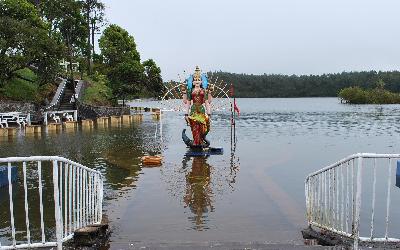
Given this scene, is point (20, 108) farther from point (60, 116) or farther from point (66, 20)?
point (66, 20)

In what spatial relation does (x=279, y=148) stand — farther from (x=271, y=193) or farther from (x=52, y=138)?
(x=52, y=138)

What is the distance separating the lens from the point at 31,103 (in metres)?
37.1

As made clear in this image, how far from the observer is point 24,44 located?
33406 millimetres

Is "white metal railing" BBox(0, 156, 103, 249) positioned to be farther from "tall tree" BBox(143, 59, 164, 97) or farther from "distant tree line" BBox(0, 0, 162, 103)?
"tall tree" BBox(143, 59, 164, 97)

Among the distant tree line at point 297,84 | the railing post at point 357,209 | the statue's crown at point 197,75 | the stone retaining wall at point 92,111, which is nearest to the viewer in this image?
the railing post at point 357,209

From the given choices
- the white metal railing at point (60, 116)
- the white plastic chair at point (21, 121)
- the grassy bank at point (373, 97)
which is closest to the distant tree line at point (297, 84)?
the grassy bank at point (373, 97)

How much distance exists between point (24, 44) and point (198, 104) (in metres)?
20.3

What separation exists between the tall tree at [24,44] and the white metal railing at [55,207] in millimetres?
23024

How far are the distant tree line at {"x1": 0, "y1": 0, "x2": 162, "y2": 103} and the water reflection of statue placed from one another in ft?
73.9

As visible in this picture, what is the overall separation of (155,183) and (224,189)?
242 cm

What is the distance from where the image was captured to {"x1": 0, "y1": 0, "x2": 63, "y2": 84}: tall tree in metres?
32.8

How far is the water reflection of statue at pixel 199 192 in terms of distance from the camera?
10.2 metres

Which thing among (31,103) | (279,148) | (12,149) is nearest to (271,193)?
(279,148)

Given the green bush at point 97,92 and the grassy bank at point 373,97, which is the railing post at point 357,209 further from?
the grassy bank at point 373,97
